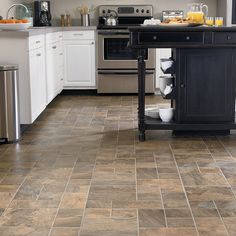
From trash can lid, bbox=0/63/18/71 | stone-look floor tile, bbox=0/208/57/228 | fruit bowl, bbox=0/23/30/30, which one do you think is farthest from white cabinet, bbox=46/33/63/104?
stone-look floor tile, bbox=0/208/57/228

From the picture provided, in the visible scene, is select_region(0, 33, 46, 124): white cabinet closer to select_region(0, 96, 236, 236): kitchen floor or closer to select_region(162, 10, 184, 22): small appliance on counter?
select_region(0, 96, 236, 236): kitchen floor

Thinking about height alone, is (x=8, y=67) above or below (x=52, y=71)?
above

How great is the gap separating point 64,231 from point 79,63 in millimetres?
4795

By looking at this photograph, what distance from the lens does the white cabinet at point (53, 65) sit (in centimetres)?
572

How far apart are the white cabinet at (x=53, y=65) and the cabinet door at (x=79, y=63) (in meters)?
0.19

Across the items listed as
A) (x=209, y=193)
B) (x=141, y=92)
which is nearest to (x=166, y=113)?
(x=141, y=92)

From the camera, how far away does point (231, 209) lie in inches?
108

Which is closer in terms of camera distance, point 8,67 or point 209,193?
point 209,193

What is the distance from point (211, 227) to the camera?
2.50 m

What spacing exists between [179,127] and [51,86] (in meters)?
2.03

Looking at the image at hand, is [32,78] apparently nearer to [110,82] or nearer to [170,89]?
[170,89]

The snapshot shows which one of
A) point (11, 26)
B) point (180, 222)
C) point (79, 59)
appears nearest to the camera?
point (180, 222)

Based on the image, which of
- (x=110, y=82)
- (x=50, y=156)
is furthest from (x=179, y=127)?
(x=110, y=82)

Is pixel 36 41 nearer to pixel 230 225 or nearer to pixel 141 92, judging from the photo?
pixel 141 92
